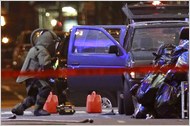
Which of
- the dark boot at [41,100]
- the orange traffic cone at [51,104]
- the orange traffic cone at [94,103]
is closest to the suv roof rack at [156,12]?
the orange traffic cone at [94,103]

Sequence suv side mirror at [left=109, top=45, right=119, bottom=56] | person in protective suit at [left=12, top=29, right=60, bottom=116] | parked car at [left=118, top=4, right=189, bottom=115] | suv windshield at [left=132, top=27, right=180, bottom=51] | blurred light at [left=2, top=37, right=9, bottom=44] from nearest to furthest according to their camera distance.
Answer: person in protective suit at [left=12, top=29, right=60, bottom=116]
parked car at [left=118, top=4, right=189, bottom=115]
suv windshield at [left=132, top=27, right=180, bottom=51]
suv side mirror at [left=109, top=45, right=119, bottom=56]
blurred light at [left=2, top=37, right=9, bottom=44]

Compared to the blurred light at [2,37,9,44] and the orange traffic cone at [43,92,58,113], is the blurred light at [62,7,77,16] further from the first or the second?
the orange traffic cone at [43,92,58,113]

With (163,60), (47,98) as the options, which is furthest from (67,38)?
(163,60)

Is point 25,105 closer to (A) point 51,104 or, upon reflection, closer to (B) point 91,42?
(A) point 51,104

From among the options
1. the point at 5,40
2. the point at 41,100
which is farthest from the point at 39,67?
the point at 5,40

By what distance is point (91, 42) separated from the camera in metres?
13.9

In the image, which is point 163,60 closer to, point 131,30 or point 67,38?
point 131,30

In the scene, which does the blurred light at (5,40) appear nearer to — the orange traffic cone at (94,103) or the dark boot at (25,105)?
the orange traffic cone at (94,103)

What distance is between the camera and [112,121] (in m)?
10.2

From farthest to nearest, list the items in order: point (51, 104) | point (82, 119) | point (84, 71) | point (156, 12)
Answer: point (156, 12) < point (84, 71) < point (51, 104) < point (82, 119)

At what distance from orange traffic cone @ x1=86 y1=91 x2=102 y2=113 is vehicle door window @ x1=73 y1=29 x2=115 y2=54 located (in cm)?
161

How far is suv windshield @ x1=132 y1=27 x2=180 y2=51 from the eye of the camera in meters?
12.4

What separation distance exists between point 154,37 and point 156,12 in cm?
337

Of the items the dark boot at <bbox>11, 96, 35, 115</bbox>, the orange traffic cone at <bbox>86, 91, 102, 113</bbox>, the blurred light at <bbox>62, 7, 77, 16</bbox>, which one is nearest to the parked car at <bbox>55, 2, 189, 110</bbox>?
the orange traffic cone at <bbox>86, 91, 102, 113</bbox>
